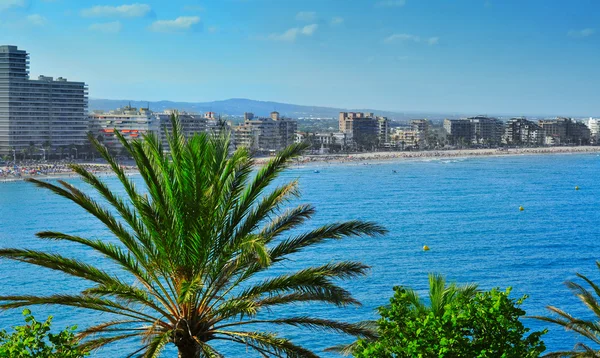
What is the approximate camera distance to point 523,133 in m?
197

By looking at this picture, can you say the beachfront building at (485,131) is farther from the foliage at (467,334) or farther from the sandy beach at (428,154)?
the foliage at (467,334)

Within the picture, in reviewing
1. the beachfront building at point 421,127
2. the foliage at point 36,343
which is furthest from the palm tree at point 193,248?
the beachfront building at point 421,127

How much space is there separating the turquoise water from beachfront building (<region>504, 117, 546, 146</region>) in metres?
94.1

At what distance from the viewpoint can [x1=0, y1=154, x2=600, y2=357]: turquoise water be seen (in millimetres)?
31562

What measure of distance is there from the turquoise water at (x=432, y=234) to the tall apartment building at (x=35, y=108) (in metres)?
33.0

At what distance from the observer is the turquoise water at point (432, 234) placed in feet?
104

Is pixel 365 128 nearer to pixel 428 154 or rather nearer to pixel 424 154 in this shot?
pixel 428 154

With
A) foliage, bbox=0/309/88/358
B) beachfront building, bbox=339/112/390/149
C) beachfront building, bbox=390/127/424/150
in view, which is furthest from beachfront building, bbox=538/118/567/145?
foliage, bbox=0/309/88/358

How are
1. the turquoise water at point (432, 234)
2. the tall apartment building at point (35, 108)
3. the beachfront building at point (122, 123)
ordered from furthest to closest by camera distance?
the beachfront building at point (122, 123)
the tall apartment building at point (35, 108)
the turquoise water at point (432, 234)

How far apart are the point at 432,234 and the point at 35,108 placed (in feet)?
283

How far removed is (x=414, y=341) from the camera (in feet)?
24.6

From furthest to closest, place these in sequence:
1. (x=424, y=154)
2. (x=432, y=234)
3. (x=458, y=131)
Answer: (x=458, y=131), (x=424, y=154), (x=432, y=234)

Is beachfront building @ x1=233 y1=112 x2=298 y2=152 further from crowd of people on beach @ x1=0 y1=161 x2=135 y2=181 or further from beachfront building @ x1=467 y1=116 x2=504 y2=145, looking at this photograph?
crowd of people on beach @ x1=0 y1=161 x2=135 y2=181

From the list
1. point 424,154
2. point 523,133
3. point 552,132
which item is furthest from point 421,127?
point 552,132
